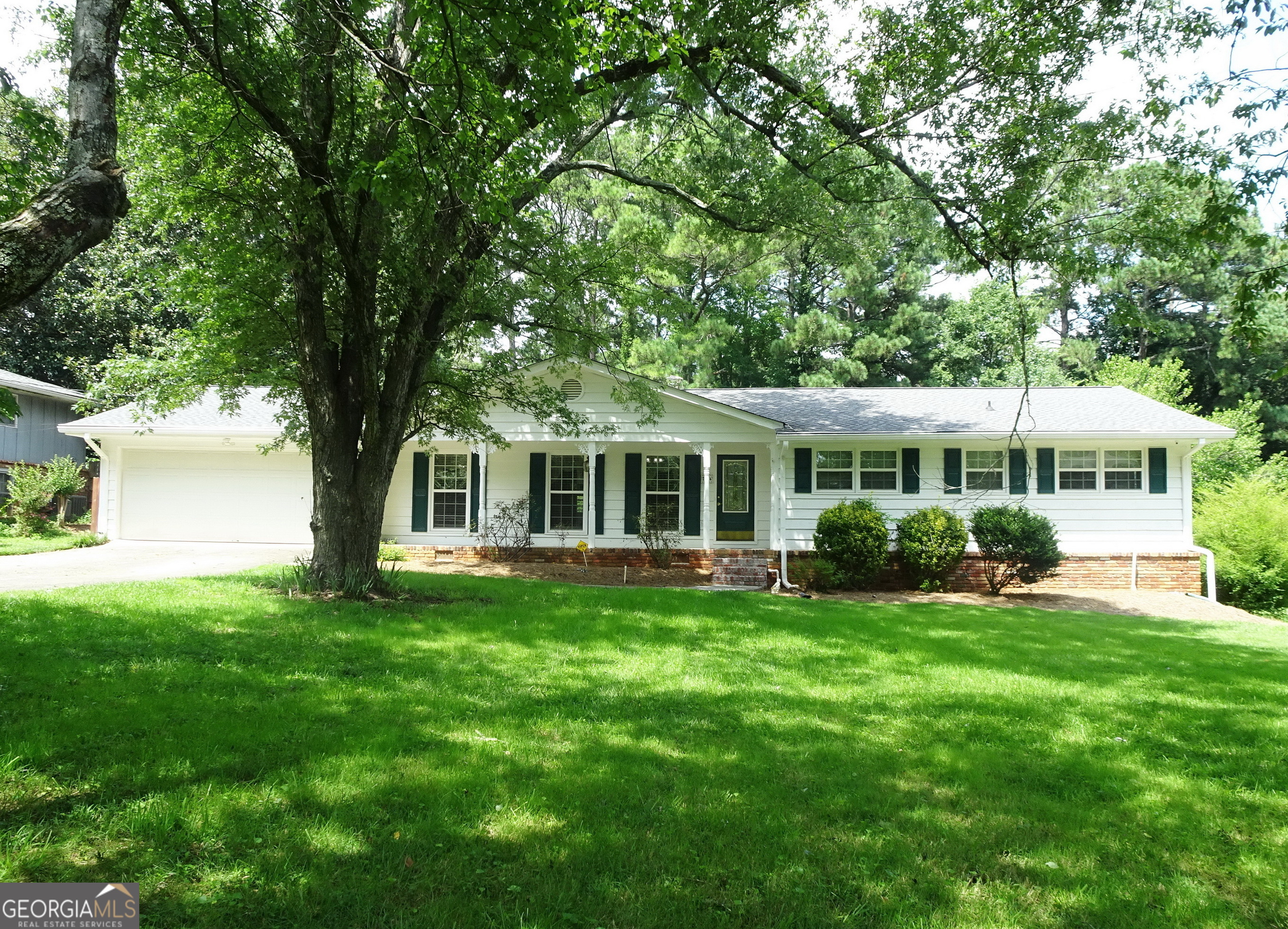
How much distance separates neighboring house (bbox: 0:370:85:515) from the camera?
65.5ft

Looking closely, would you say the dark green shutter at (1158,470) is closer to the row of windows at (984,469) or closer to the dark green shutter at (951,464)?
the row of windows at (984,469)

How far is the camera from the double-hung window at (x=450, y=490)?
17.2m

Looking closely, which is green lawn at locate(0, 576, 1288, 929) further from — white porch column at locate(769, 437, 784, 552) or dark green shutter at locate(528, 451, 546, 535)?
dark green shutter at locate(528, 451, 546, 535)

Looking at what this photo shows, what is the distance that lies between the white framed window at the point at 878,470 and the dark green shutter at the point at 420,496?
9701 mm

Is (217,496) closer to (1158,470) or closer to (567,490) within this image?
(567,490)

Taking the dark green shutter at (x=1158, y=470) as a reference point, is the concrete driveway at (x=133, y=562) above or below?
below

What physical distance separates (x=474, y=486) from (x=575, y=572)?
4.09 metres

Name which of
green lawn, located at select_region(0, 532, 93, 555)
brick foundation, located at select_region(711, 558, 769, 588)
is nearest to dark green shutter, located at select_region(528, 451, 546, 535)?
brick foundation, located at select_region(711, 558, 769, 588)

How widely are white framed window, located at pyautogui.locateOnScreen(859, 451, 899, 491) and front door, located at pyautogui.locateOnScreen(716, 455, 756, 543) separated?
2326mm

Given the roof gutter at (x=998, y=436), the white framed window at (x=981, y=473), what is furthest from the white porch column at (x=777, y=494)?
the white framed window at (x=981, y=473)

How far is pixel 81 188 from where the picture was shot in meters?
3.52

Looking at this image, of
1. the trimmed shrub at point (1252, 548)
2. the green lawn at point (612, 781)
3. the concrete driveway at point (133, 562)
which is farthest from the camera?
the trimmed shrub at point (1252, 548)

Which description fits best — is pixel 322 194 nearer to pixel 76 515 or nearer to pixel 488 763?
pixel 488 763

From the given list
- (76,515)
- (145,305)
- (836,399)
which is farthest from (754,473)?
(145,305)
